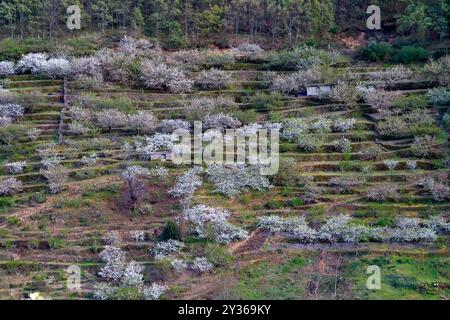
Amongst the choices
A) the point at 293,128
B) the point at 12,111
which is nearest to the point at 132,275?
the point at 293,128

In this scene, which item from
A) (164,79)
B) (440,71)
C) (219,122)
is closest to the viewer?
(219,122)

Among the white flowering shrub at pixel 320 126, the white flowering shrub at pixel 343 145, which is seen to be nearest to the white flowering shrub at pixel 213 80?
the white flowering shrub at pixel 320 126

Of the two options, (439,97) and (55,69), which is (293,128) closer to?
(439,97)

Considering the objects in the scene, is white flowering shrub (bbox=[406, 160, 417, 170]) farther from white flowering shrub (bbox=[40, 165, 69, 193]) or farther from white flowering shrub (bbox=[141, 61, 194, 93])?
white flowering shrub (bbox=[40, 165, 69, 193])

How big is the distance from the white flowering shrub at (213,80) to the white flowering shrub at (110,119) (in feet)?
20.9

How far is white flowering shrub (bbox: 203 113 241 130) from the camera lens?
37000 millimetres

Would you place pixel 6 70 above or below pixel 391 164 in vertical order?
above

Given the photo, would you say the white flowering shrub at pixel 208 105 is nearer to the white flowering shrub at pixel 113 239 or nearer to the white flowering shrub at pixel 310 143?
the white flowering shrub at pixel 310 143

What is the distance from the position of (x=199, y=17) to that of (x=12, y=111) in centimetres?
1524

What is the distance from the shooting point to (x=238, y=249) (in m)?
28.5

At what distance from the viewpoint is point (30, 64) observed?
138ft

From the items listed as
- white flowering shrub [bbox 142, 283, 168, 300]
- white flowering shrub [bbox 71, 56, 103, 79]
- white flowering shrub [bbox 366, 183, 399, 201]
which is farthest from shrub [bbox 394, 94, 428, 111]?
white flowering shrub [bbox 142, 283, 168, 300]
